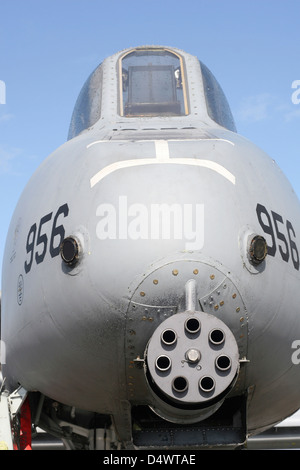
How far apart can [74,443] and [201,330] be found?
10.00 feet

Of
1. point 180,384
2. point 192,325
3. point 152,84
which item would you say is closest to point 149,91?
point 152,84

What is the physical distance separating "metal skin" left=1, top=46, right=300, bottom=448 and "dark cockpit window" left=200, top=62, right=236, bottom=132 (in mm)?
1280

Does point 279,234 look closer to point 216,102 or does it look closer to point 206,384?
point 206,384

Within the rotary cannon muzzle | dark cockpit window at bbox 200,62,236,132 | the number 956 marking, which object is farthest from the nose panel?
dark cockpit window at bbox 200,62,236,132

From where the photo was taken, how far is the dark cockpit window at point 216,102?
7488mm

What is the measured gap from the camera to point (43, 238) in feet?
18.8

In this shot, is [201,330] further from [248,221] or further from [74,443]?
[74,443]

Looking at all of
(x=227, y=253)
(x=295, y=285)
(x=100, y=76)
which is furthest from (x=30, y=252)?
(x=100, y=76)

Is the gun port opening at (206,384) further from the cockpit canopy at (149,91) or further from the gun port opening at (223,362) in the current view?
the cockpit canopy at (149,91)

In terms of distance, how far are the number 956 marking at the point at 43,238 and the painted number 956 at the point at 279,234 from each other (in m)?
1.66

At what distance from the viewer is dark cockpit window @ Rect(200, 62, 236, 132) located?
24.6 feet

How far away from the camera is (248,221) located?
5461mm

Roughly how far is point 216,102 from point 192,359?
387 centimetres

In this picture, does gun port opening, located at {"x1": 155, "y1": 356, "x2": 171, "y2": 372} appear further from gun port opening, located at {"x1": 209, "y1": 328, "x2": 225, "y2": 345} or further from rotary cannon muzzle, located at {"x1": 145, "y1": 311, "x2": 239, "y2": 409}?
gun port opening, located at {"x1": 209, "y1": 328, "x2": 225, "y2": 345}
